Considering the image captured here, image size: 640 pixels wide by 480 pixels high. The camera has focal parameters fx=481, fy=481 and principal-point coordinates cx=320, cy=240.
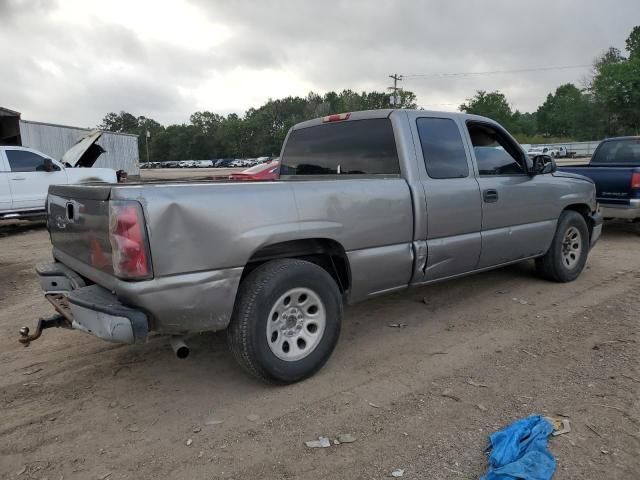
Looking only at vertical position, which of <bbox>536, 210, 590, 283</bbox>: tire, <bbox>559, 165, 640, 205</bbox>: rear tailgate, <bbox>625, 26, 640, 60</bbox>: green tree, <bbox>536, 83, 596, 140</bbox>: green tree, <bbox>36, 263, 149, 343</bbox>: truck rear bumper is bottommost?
<bbox>536, 210, 590, 283</bbox>: tire

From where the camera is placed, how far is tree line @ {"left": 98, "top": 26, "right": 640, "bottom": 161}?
205 feet

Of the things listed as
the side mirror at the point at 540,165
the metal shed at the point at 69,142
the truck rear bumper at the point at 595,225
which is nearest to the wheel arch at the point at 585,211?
the truck rear bumper at the point at 595,225

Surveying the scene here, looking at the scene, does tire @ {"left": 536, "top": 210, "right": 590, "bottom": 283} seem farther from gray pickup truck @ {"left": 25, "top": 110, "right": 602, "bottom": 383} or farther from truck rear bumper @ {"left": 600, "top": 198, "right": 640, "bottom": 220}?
truck rear bumper @ {"left": 600, "top": 198, "right": 640, "bottom": 220}

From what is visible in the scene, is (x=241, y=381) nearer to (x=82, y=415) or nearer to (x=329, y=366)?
(x=329, y=366)

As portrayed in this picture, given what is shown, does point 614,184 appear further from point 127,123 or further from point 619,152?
point 127,123

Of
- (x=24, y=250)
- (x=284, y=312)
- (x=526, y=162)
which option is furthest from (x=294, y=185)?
(x=24, y=250)

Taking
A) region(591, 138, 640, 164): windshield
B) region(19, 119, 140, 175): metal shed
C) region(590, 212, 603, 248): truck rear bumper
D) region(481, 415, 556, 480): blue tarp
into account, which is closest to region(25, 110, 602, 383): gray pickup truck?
region(590, 212, 603, 248): truck rear bumper

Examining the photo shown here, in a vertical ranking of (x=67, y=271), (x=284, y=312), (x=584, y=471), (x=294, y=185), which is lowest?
(x=584, y=471)

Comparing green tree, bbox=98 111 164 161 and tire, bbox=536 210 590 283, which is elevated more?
green tree, bbox=98 111 164 161

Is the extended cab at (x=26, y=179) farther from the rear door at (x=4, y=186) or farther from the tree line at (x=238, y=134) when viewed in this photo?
the tree line at (x=238, y=134)

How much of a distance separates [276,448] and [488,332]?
2.37 m

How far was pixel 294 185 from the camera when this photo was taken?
321 cm

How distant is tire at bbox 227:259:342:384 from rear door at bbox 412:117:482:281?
3.67ft

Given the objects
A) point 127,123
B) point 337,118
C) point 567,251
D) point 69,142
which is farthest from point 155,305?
point 127,123
